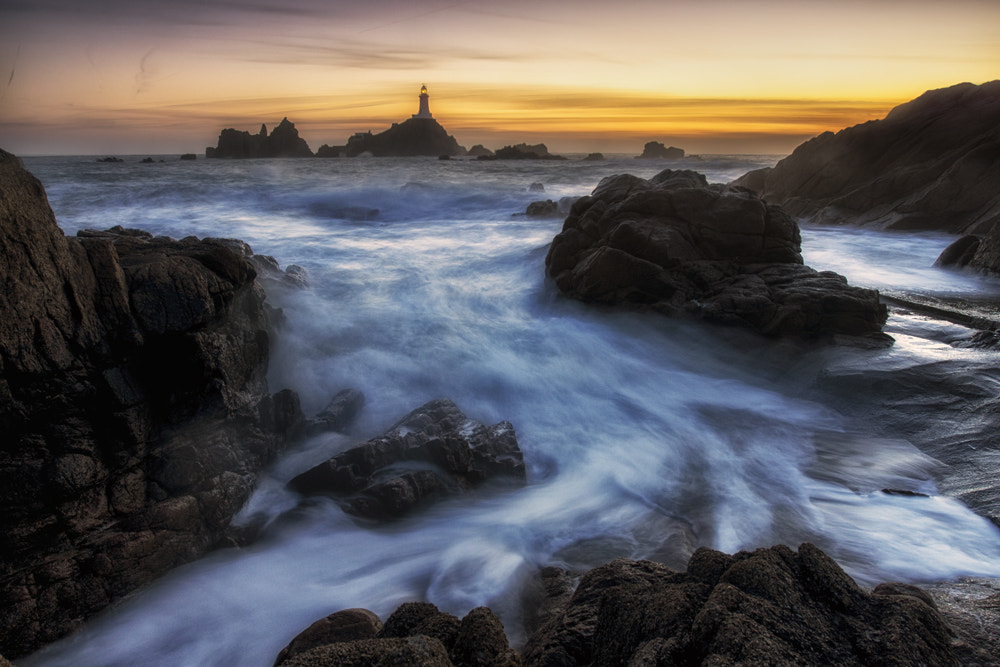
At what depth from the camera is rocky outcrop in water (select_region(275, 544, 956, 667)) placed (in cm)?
242

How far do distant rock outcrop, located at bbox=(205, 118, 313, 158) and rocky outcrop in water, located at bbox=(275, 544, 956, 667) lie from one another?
105 meters

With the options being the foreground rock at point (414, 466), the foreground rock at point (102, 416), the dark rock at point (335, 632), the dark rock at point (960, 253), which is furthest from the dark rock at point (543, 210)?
the dark rock at point (335, 632)

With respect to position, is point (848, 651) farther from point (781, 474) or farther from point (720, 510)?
point (781, 474)

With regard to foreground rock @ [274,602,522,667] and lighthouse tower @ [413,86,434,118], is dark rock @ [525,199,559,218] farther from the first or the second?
lighthouse tower @ [413,86,434,118]

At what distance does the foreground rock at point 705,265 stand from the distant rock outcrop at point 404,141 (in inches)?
3951

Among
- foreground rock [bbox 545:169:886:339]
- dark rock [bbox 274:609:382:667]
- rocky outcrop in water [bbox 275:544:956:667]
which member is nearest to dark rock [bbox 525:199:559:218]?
foreground rock [bbox 545:169:886:339]

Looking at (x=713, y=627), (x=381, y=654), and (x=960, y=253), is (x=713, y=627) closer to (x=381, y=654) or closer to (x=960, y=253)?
(x=381, y=654)

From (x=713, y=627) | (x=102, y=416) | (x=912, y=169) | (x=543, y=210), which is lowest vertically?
(x=713, y=627)

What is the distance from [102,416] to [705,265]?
9568 mm

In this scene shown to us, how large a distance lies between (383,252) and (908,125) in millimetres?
20847

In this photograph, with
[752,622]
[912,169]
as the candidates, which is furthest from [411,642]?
[912,169]

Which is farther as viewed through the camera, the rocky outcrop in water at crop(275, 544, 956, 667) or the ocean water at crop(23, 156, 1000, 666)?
the ocean water at crop(23, 156, 1000, 666)

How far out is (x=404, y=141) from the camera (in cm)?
10512

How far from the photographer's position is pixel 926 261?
14711 mm
